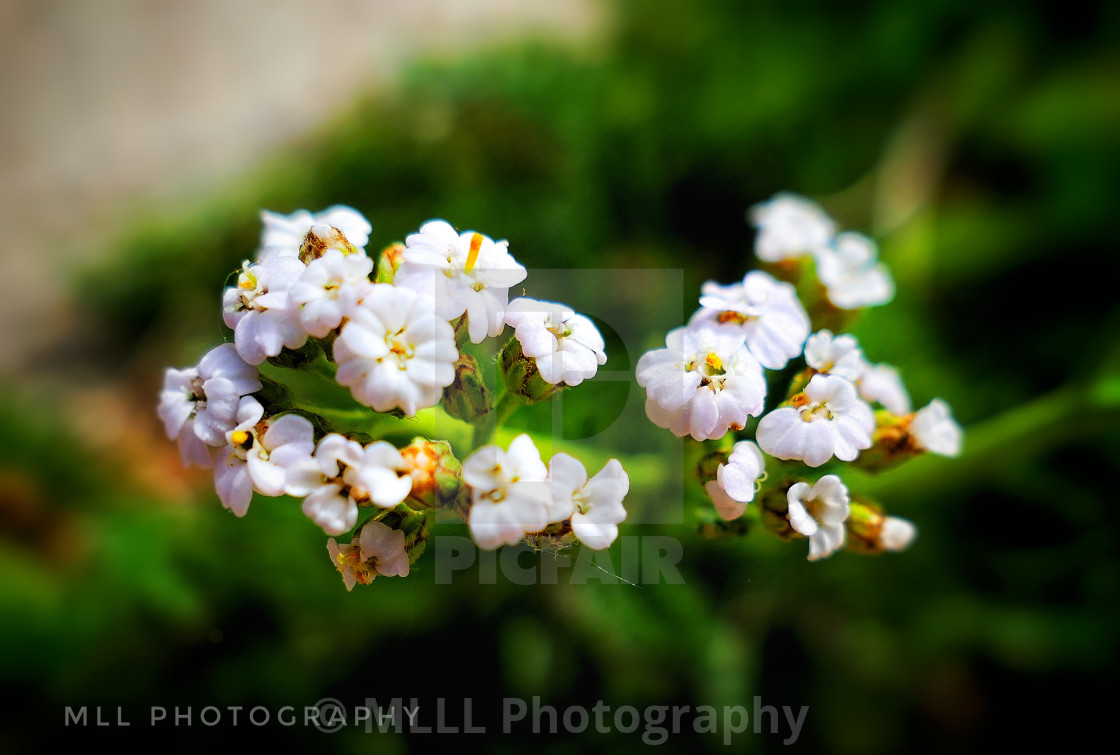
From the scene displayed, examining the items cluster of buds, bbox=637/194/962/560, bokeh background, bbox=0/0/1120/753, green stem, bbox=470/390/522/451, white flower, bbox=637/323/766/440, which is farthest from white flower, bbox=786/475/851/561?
bokeh background, bbox=0/0/1120/753

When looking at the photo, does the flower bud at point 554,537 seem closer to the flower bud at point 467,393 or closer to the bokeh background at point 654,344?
the flower bud at point 467,393

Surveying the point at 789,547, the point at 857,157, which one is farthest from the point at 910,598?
the point at 857,157

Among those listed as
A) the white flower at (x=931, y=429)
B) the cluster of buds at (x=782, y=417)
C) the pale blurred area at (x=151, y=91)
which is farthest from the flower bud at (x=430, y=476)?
the pale blurred area at (x=151, y=91)

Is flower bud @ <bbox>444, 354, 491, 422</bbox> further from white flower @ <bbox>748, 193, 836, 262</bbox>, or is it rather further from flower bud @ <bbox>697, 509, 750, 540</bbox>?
white flower @ <bbox>748, 193, 836, 262</bbox>

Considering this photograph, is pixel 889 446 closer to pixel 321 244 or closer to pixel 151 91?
pixel 321 244

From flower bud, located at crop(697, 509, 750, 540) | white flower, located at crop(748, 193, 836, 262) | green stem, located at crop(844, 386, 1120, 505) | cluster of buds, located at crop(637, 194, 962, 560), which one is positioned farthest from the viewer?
green stem, located at crop(844, 386, 1120, 505)
